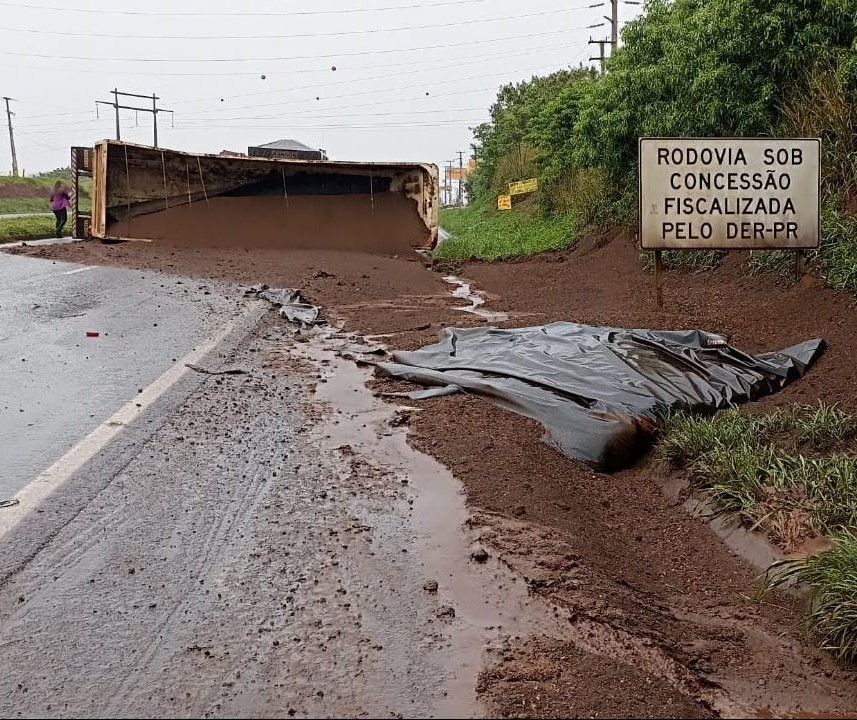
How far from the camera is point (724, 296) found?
10.5 meters

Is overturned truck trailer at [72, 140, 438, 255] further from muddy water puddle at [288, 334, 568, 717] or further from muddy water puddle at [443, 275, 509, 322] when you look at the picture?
muddy water puddle at [288, 334, 568, 717]

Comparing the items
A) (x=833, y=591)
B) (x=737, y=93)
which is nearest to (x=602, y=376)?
(x=833, y=591)

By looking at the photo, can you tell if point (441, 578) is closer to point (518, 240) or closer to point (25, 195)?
point (518, 240)

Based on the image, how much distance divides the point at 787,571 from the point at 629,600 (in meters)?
0.74

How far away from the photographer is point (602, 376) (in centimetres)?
623

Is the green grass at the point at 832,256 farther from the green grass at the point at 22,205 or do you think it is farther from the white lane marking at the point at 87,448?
the green grass at the point at 22,205

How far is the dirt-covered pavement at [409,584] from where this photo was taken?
270 centimetres

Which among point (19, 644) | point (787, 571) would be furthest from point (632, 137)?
point (19, 644)

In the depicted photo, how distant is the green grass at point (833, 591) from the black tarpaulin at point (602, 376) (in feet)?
5.59

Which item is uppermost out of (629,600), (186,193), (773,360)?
(186,193)

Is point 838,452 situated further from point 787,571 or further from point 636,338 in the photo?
point 636,338

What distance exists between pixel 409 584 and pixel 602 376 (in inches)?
128

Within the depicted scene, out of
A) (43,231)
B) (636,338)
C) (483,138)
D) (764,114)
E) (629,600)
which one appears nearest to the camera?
(629,600)

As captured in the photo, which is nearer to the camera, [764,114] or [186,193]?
[764,114]
